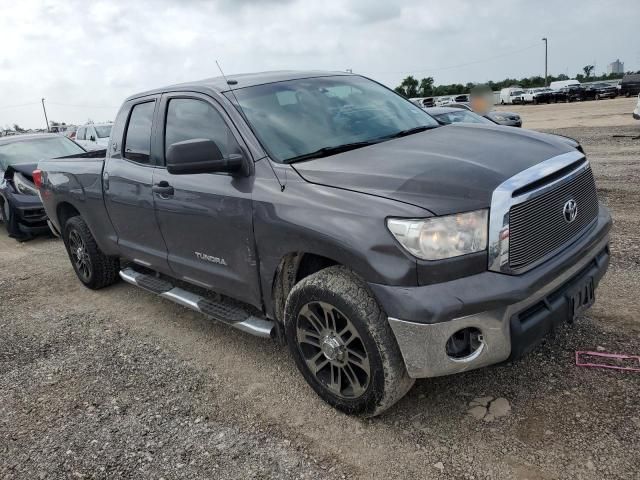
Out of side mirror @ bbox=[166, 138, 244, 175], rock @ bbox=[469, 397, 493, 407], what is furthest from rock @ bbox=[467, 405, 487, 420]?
side mirror @ bbox=[166, 138, 244, 175]

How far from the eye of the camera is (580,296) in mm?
2889

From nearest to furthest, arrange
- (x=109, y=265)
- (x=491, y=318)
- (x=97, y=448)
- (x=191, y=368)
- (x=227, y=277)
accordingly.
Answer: (x=491, y=318), (x=97, y=448), (x=227, y=277), (x=191, y=368), (x=109, y=265)

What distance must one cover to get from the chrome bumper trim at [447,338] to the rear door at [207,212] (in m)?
1.14

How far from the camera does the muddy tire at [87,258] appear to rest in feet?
17.7

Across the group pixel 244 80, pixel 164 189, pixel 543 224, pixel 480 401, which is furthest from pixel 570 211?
pixel 164 189

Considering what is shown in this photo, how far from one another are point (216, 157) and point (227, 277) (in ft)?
2.71

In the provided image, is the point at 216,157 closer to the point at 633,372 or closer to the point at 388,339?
the point at 388,339

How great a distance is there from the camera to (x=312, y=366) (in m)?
3.13

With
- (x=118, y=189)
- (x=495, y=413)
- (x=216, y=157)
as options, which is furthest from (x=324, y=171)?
(x=118, y=189)

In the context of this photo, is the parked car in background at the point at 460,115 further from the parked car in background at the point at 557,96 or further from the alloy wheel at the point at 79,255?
the parked car in background at the point at 557,96

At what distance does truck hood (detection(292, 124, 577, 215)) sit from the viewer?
2561 millimetres

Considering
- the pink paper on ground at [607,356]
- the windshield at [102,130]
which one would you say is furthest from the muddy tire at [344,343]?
the windshield at [102,130]

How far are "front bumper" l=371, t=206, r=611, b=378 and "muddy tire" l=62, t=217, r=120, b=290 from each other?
148 inches

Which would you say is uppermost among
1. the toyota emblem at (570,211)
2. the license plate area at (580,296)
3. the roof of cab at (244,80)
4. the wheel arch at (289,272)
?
the roof of cab at (244,80)
